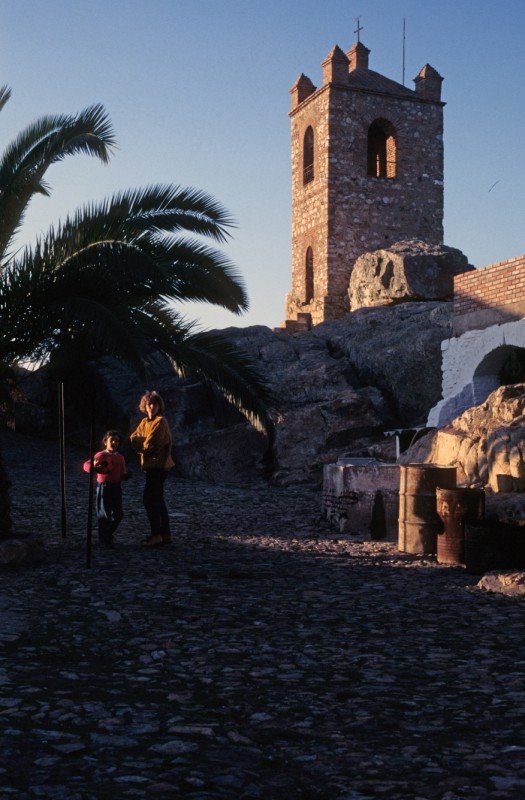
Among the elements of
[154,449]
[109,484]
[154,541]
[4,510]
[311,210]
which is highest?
[311,210]

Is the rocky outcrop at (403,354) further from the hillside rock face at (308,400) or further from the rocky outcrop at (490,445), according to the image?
the rocky outcrop at (490,445)

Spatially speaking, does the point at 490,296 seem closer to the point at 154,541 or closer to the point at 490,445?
the point at 490,445

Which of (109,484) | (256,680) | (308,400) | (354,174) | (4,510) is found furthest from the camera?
(354,174)

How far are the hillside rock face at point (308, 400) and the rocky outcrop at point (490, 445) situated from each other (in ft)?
15.4

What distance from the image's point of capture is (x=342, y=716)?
160 inches

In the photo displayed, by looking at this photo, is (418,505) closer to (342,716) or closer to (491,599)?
Answer: (491,599)

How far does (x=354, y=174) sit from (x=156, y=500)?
21990 millimetres

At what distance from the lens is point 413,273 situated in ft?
73.7

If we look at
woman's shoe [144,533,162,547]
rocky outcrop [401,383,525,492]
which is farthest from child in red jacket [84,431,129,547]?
rocky outcrop [401,383,525,492]

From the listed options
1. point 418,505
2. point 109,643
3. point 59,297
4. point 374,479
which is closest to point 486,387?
point 374,479

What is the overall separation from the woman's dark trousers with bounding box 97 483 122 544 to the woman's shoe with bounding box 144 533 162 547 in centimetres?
40

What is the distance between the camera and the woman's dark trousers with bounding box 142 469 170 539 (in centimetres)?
936

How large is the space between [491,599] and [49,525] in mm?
6187

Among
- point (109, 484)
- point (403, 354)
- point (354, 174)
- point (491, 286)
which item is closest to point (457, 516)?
point (109, 484)
